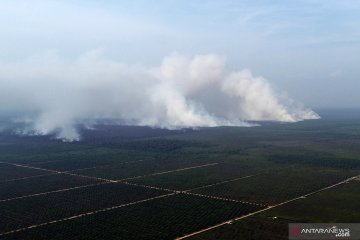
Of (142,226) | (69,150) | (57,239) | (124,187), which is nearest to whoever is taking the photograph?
(57,239)

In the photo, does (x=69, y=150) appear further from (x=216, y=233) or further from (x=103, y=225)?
(x=216, y=233)

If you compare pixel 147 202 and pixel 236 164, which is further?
pixel 236 164

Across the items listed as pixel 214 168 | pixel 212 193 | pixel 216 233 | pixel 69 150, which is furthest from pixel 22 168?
pixel 216 233

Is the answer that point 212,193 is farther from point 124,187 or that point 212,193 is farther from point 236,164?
point 236,164

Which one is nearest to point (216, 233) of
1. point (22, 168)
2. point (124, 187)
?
point (124, 187)

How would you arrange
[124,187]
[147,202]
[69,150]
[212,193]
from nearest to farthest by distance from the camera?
[147,202] → [212,193] → [124,187] → [69,150]

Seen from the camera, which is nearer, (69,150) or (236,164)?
(236,164)
